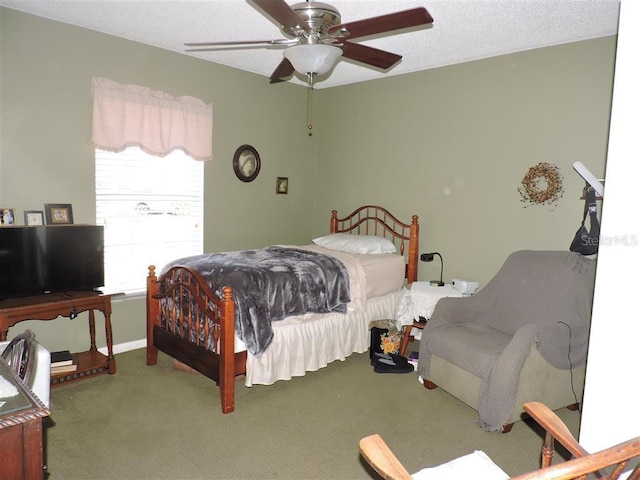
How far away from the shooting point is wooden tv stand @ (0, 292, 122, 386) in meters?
3.03

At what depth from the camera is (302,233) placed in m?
5.63

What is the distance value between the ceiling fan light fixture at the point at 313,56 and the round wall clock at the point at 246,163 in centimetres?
264

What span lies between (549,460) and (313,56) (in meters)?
1.94

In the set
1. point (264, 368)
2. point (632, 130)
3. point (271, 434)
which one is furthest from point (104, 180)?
point (632, 130)

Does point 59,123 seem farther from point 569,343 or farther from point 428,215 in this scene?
point 569,343

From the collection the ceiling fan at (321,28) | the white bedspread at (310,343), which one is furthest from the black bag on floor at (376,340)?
the ceiling fan at (321,28)

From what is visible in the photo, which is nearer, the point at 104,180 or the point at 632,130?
the point at 632,130

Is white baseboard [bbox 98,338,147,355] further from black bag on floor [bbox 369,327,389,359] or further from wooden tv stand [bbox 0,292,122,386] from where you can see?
black bag on floor [bbox 369,327,389,359]

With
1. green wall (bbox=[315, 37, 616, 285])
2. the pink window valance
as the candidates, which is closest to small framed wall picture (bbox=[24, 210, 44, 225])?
the pink window valance

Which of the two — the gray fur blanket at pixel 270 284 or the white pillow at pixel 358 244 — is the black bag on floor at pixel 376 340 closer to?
the gray fur blanket at pixel 270 284

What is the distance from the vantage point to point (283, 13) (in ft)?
6.29

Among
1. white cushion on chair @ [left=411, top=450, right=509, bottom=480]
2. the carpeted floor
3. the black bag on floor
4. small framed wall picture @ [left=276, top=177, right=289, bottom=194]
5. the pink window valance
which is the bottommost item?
the carpeted floor

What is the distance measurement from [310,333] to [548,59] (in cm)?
294

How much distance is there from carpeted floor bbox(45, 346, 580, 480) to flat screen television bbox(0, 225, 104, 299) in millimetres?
766
